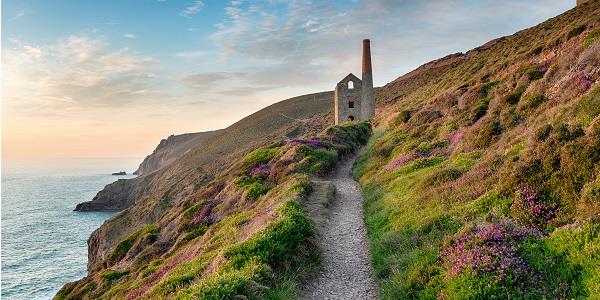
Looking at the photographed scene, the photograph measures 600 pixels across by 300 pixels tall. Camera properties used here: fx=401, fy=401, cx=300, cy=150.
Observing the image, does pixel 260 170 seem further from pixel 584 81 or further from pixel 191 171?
pixel 191 171

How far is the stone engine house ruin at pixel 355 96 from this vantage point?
63653 millimetres

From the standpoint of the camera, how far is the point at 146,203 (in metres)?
71.7

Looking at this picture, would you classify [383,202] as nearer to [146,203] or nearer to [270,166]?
[270,166]

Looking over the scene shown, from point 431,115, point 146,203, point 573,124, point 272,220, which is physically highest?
point 431,115

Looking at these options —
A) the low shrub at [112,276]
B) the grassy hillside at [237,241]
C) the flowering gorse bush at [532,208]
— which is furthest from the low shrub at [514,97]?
the low shrub at [112,276]

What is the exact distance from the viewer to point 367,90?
63.7m

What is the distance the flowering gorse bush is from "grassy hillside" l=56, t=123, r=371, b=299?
619cm

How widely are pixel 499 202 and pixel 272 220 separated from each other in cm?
777

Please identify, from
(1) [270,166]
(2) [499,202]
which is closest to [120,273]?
(1) [270,166]

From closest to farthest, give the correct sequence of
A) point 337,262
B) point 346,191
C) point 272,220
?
point 337,262 → point 272,220 → point 346,191

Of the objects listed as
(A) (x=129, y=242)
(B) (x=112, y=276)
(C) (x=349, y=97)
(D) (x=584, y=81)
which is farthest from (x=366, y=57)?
(B) (x=112, y=276)

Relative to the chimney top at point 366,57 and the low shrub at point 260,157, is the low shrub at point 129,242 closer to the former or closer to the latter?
the low shrub at point 260,157

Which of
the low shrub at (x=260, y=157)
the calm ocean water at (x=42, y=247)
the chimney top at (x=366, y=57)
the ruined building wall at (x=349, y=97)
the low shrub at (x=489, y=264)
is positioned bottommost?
the calm ocean water at (x=42, y=247)

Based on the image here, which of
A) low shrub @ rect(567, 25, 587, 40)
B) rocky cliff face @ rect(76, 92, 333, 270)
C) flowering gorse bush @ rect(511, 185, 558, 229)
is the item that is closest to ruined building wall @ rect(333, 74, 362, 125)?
rocky cliff face @ rect(76, 92, 333, 270)
